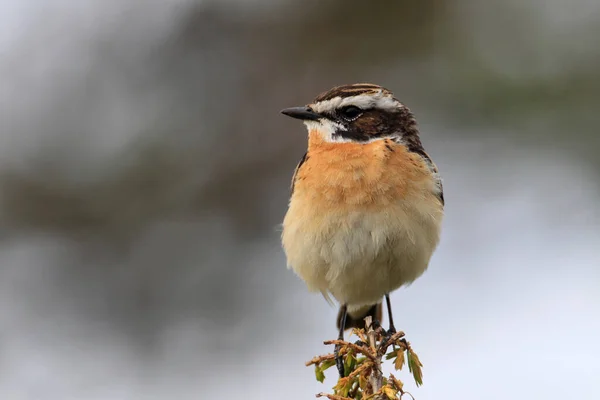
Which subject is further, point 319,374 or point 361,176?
point 361,176

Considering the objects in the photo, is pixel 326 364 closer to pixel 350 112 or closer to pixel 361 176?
pixel 361 176

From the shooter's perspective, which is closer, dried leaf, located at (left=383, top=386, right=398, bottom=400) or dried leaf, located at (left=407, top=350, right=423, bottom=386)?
dried leaf, located at (left=383, top=386, right=398, bottom=400)

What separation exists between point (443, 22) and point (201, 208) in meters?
2.60

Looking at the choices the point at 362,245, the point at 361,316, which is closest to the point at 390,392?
the point at 362,245

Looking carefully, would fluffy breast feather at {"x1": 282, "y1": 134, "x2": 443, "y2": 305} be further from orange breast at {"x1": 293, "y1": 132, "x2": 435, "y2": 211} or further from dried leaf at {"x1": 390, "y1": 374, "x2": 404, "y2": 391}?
dried leaf at {"x1": 390, "y1": 374, "x2": 404, "y2": 391}

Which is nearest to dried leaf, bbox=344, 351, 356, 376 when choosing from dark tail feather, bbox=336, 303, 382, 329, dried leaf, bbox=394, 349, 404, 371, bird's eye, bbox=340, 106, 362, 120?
dried leaf, bbox=394, 349, 404, 371

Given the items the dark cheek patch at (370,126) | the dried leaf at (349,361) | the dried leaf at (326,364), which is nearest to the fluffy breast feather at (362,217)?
the dark cheek patch at (370,126)

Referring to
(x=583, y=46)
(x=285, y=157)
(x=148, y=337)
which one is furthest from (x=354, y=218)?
(x=148, y=337)

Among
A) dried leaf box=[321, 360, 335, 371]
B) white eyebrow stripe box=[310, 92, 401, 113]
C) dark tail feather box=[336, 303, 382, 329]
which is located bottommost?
dried leaf box=[321, 360, 335, 371]

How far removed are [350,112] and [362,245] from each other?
3.12 feet

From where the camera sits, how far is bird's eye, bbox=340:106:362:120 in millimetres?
5844

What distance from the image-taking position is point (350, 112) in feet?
19.2

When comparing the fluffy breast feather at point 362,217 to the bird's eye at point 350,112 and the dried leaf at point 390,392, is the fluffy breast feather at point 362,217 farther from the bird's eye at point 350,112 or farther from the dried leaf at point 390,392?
the dried leaf at point 390,392

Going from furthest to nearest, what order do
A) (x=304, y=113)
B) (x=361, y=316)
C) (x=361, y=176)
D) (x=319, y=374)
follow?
(x=361, y=316) → (x=304, y=113) → (x=361, y=176) → (x=319, y=374)
